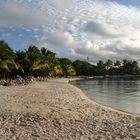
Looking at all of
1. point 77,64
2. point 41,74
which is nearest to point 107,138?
point 41,74

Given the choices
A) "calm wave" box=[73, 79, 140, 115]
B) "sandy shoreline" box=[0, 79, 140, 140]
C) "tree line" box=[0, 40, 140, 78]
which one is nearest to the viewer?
"sandy shoreline" box=[0, 79, 140, 140]

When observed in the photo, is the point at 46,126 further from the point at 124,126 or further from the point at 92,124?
the point at 124,126

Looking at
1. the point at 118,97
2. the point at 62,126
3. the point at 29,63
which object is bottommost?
the point at 118,97

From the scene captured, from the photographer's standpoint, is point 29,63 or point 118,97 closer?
point 118,97

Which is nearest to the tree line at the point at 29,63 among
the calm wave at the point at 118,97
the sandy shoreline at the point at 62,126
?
the calm wave at the point at 118,97

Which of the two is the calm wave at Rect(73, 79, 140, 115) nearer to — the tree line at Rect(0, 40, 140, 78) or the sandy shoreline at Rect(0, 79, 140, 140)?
the sandy shoreline at Rect(0, 79, 140, 140)

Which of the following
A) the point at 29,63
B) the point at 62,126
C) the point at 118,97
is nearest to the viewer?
the point at 62,126

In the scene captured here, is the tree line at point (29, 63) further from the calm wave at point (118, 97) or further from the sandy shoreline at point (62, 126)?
the sandy shoreline at point (62, 126)

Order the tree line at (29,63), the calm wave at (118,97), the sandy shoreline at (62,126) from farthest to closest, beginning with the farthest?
1. the tree line at (29,63)
2. the calm wave at (118,97)
3. the sandy shoreline at (62,126)

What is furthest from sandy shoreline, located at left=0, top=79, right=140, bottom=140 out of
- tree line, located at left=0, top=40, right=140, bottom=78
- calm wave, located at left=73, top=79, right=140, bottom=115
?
tree line, located at left=0, top=40, right=140, bottom=78

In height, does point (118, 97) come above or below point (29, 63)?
below

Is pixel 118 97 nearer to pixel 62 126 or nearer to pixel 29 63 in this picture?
pixel 62 126

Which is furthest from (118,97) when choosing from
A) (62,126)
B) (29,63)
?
(29,63)

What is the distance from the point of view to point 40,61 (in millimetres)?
86938
